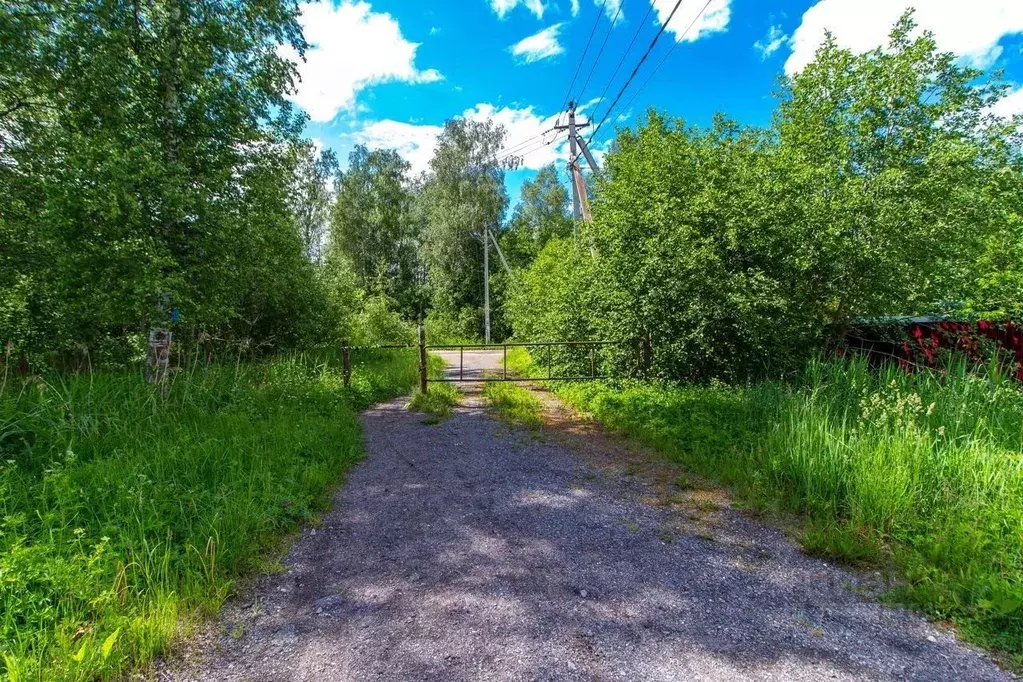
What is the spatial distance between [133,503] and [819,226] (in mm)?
8981

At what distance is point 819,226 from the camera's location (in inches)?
293

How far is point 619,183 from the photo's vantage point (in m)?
9.72

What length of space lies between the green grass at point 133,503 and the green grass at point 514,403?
233 cm

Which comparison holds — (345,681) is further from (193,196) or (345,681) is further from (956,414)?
(193,196)

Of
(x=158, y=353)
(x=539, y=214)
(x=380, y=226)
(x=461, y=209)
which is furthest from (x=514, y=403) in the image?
(x=539, y=214)

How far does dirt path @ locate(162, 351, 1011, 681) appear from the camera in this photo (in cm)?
206

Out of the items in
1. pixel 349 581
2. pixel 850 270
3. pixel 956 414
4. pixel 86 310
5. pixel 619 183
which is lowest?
pixel 349 581

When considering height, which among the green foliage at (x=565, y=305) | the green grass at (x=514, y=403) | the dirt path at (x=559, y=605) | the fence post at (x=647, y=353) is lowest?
the dirt path at (x=559, y=605)

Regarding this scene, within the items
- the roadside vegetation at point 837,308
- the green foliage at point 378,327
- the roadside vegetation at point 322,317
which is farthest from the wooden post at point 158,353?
the green foliage at point 378,327

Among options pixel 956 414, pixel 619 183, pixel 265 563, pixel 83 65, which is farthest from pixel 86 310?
pixel 956 414

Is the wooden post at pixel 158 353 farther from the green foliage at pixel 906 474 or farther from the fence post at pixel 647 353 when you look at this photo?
the fence post at pixel 647 353

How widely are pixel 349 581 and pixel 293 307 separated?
9993 millimetres

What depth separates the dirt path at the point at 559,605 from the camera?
2.06 m

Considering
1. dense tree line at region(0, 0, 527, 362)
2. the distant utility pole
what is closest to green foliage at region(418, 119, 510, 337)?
the distant utility pole
